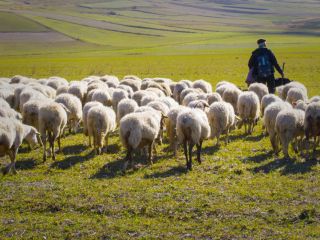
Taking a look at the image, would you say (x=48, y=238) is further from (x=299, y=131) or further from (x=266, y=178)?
(x=299, y=131)

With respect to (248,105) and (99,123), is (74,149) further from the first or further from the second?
(248,105)

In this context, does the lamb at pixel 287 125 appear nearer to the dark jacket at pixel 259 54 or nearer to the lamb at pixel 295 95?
the lamb at pixel 295 95

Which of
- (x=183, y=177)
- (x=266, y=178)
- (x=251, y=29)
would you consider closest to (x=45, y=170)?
(x=183, y=177)

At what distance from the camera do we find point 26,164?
14.0 meters

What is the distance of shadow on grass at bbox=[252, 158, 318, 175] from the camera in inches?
494

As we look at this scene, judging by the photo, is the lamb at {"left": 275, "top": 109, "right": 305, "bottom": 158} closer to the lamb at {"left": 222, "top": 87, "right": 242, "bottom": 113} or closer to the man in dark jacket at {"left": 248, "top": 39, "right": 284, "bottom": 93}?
the lamb at {"left": 222, "top": 87, "right": 242, "bottom": 113}

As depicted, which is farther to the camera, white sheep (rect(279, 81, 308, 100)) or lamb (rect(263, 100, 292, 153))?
white sheep (rect(279, 81, 308, 100))

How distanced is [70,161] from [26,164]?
4.68 feet

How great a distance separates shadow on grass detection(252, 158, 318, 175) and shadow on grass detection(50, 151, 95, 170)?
5.71m

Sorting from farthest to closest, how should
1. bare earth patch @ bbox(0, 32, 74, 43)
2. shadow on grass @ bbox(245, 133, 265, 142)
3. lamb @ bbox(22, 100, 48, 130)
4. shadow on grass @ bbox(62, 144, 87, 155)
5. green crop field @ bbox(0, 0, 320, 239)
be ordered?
bare earth patch @ bbox(0, 32, 74, 43) → shadow on grass @ bbox(245, 133, 265, 142) → lamb @ bbox(22, 100, 48, 130) → shadow on grass @ bbox(62, 144, 87, 155) → green crop field @ bbox(0, 0, 320, 239)

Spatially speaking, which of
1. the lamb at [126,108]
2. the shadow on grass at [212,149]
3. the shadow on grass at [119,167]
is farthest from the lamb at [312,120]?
the lamb at [126,108]

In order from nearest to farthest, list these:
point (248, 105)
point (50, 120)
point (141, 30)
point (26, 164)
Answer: point (26, 164) → point (50, 120) → point (248, 105) → point (141, 30)

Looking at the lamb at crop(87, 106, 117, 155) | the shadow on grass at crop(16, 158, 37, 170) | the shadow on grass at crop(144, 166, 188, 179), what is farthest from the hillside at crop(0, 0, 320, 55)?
the shadow on grass at crop(144, 166, 188, 179)

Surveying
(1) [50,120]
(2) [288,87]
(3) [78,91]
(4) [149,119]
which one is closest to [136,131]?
(4) [149,119]
